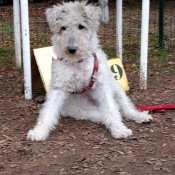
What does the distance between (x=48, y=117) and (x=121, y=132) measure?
84 cm

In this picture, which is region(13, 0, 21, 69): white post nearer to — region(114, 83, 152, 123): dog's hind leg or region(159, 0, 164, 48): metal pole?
region(114, 83, 152, 123): dog's hind leg

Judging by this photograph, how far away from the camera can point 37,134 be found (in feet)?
13.8

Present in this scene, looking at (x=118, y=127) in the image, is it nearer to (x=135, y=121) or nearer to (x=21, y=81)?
(x=135, y=121)

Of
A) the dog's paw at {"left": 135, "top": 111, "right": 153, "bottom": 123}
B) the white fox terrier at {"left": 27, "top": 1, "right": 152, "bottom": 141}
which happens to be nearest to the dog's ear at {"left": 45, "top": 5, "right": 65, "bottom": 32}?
the white fox terrier at {"left": 27, "top": 1, "right": 152, "bottom": 141}

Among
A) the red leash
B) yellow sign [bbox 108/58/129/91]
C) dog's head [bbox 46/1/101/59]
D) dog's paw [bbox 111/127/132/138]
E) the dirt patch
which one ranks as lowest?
the dirt patch

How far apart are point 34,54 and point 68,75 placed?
1.43 metres

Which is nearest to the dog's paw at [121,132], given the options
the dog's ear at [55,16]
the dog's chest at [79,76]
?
the dog's chest at [79,76]

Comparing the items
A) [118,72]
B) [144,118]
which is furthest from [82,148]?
[118,72]

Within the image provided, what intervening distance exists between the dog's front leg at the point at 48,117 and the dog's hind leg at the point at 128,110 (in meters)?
0.77

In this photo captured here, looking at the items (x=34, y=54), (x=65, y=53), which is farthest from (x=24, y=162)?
(x=34, y=54)

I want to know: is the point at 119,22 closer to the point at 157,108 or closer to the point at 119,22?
the point at 119,22

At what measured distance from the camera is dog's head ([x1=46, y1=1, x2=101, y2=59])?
4.25m

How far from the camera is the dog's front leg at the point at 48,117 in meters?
4.21

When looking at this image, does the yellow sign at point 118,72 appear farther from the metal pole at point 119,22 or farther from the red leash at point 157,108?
the red leash at point 157,108
